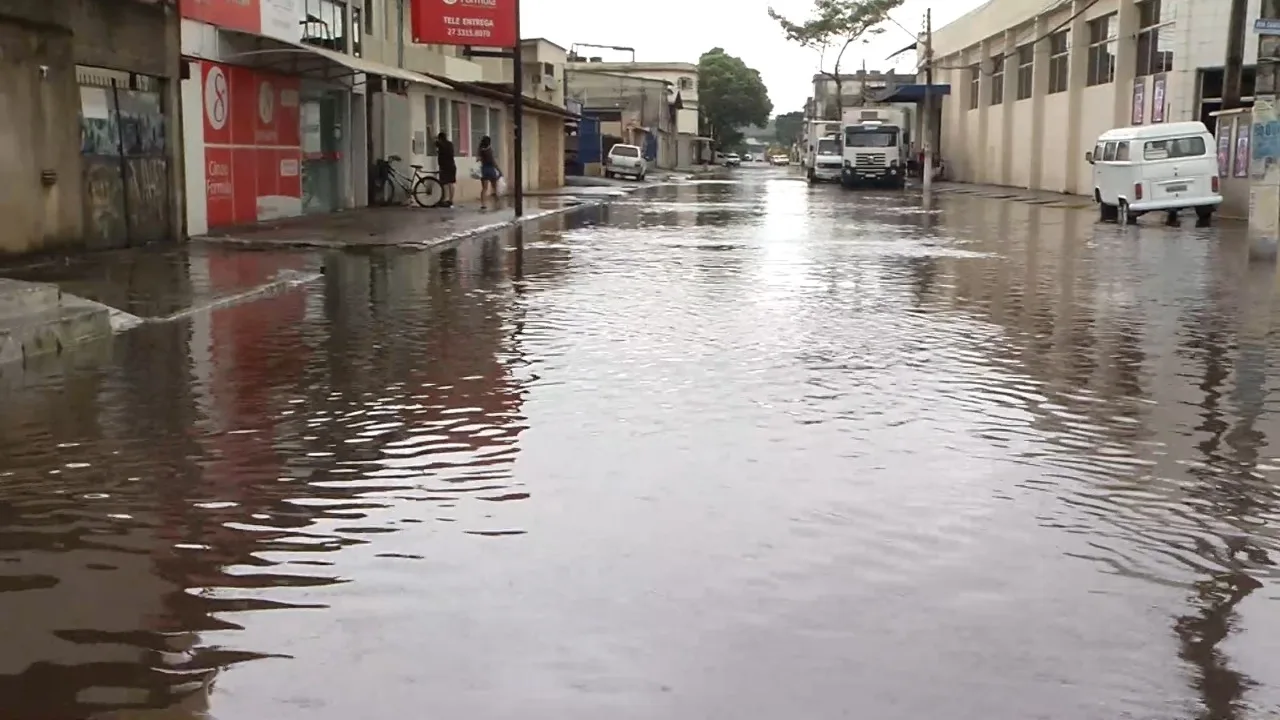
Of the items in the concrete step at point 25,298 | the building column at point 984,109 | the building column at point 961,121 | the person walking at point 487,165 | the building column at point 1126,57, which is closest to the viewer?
the concrete step at point 25,298

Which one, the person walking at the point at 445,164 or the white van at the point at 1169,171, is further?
the person walking at the point at 445,164

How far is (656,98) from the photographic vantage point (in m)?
95.7

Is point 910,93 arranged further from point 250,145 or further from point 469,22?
point 250,145

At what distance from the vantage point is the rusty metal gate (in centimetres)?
1728

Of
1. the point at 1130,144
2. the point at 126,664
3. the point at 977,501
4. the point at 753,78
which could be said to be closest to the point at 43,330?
the point at 126,664

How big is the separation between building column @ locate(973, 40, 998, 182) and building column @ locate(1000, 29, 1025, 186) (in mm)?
2192

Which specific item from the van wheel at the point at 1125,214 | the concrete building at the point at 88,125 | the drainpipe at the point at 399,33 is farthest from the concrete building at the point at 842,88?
the concrete building at the point at 88,125

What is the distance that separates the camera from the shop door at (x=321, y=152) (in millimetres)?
27156

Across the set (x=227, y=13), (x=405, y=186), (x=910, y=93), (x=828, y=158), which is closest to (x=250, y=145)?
(x=227, y=13)

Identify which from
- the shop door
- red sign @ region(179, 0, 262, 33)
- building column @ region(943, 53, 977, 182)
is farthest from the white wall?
building column @ region(943, 53, 977, 182)

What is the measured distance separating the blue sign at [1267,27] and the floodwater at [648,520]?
796 centimetres

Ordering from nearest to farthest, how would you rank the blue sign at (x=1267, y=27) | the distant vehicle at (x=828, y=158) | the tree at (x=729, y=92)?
the blue sign at (x=1267, y=27) < the distant vehicle at (x=828, y=158) < the tree at (x=729, y=92)

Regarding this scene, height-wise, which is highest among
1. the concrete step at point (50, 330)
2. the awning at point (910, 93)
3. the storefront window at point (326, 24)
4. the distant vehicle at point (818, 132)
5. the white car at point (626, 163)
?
the awning at point (910, 93)

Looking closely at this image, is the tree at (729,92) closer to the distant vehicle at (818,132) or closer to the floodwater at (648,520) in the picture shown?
the distant vehicle at (818,132)
